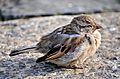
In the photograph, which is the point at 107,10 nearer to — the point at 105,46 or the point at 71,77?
the point at 105,46

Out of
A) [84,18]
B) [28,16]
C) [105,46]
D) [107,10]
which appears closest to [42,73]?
[84,18]

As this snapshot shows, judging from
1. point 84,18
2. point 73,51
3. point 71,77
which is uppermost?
point 84,18

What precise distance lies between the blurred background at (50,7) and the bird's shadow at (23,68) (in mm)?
2200

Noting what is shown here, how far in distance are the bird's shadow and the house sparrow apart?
0.59ft

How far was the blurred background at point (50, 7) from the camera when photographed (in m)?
7.57

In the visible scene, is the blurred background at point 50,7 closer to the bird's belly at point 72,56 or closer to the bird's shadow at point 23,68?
the bird's shadow at point 23,68

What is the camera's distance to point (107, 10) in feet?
26.0

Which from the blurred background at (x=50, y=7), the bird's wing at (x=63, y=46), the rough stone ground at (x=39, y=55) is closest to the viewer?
the bird's wing at (x=63, y=46)

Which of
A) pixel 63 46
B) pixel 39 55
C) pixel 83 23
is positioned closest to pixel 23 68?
pixel 39 55

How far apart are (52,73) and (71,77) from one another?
9.4 inches

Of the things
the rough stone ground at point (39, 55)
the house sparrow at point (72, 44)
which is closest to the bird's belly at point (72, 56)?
the house sparrow at point (72, 44)

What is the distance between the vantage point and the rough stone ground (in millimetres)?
4918

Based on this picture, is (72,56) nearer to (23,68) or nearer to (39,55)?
(23,68)

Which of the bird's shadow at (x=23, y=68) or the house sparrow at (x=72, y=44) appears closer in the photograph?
the house sparrow at (x=72, y=44)
